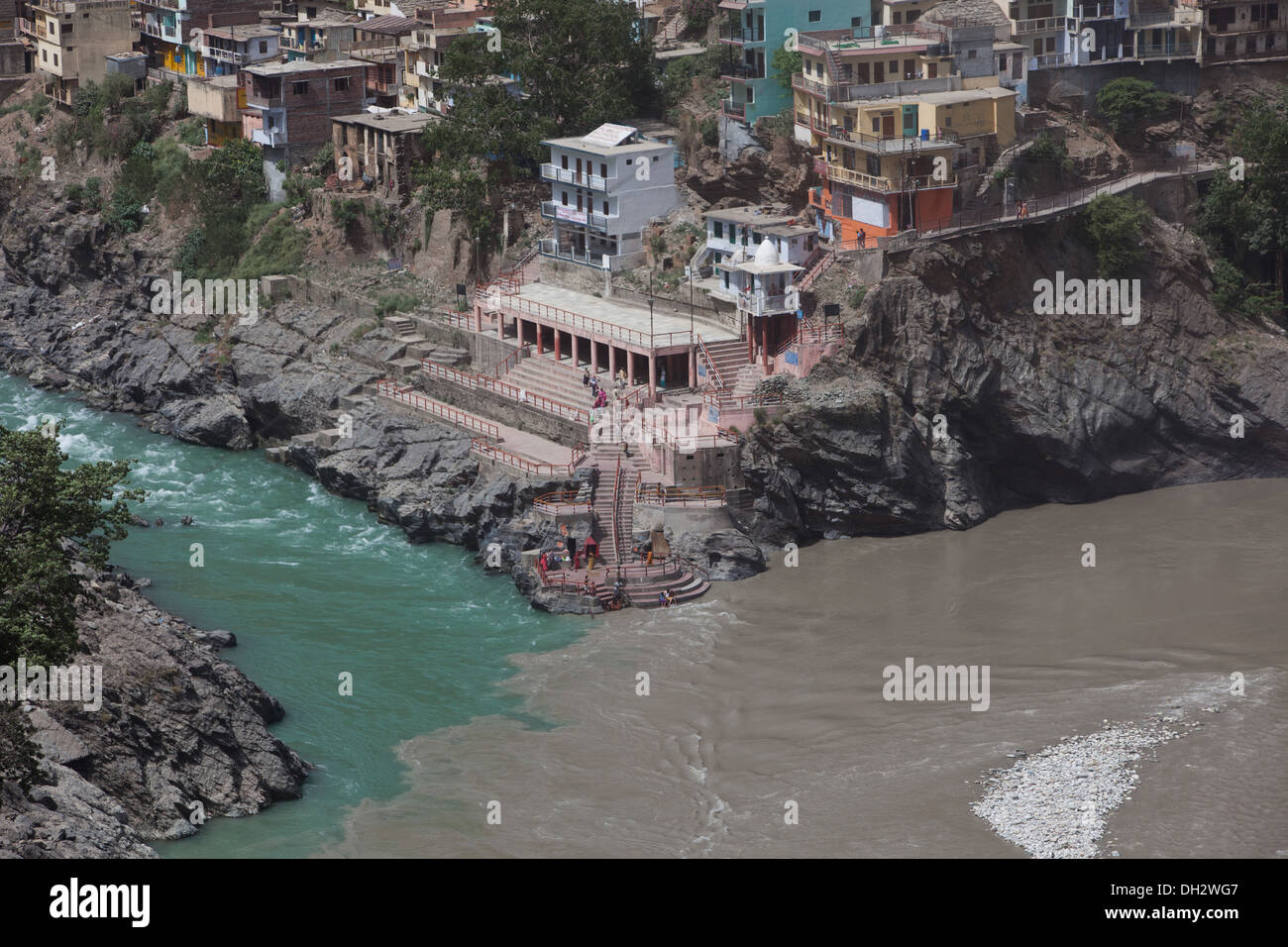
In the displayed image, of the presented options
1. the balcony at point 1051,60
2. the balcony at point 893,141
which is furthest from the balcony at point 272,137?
the balcony at point 1051,60

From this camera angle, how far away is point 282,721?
62031mm

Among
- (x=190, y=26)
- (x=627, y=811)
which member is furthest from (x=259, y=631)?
(x=190, y=26)

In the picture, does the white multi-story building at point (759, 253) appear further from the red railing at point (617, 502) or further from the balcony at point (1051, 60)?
the balcony at point (1051, 60)

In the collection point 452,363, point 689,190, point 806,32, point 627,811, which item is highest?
point 806,32

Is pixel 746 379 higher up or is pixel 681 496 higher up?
pixel 746 379

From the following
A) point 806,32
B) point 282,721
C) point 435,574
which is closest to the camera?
point 282,721

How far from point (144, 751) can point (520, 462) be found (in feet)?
76.5

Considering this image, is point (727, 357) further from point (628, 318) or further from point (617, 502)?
point (617, 502)

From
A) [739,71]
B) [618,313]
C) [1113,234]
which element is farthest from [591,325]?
[1113,234]

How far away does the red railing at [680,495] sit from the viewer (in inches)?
2874

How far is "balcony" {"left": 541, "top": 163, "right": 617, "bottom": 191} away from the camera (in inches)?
3346

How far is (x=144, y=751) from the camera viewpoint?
55.7 meters

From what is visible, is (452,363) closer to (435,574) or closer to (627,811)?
(435,574)

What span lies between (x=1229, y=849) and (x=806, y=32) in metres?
46.3
